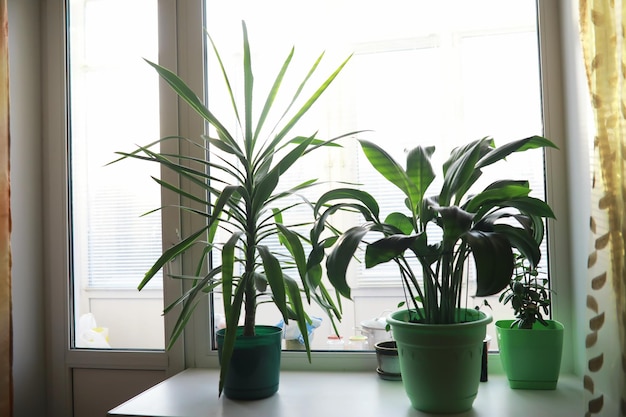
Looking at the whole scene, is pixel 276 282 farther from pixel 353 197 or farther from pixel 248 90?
pixel 248 90

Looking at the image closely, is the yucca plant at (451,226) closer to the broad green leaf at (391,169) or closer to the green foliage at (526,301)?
the broad green leaf at (391,169)

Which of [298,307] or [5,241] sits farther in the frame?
[5,241]

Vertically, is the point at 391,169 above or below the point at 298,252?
above

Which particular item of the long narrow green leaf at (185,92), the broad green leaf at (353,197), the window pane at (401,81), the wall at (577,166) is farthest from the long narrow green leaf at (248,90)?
the wall at (577,166)

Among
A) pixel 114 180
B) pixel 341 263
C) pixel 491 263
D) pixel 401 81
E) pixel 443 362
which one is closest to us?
pixel 491 263

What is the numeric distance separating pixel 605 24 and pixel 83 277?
1.76 meters

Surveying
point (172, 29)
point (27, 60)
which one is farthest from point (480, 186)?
point (27, 60)

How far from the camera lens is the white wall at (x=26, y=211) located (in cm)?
181

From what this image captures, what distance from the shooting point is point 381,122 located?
1.80 m

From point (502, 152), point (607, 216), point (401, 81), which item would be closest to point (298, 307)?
point (502, 152)

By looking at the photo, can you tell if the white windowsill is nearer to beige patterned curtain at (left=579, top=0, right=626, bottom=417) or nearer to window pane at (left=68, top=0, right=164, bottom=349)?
beige patterned curtain at (left=579, top=0, right=626, bottom=417)

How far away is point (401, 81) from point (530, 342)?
0.89 meters

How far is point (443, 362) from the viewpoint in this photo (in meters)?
1.27

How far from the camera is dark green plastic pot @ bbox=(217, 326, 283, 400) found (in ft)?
4.77
